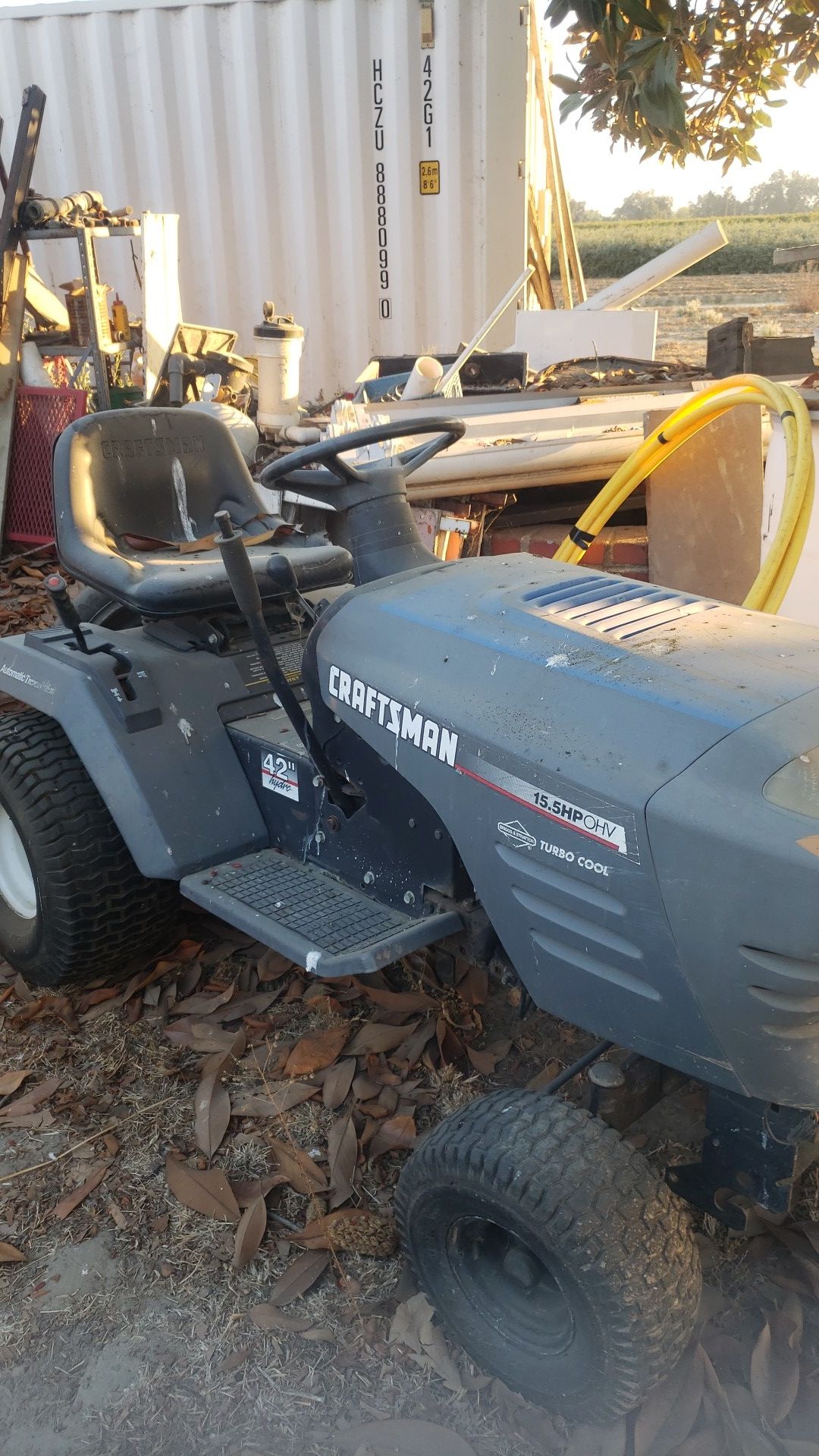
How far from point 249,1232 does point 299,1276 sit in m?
0.13

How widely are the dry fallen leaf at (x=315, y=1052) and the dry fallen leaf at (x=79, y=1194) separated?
44 centimetres

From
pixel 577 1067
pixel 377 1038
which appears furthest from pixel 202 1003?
pixel 577 1067

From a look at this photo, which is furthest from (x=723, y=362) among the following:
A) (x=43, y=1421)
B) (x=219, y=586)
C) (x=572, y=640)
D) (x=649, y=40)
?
(x=43, y=1421)

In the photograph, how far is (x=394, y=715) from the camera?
188 cm

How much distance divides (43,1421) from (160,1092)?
76 centimetres

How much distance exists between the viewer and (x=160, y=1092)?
2.49 metres

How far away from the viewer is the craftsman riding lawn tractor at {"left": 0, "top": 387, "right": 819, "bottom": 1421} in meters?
1.46

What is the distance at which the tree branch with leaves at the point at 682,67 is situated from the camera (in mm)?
2299

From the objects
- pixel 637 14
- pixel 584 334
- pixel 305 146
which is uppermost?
pixel 305 146

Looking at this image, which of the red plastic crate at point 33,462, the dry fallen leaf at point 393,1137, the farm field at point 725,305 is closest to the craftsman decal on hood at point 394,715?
the dry fallen leaf at point 393,1137

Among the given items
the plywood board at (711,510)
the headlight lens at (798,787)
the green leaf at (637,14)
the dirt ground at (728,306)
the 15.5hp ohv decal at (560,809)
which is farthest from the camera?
the dirt ground at (728,306)

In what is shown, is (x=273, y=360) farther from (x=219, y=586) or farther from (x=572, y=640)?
(x=572, y=640)

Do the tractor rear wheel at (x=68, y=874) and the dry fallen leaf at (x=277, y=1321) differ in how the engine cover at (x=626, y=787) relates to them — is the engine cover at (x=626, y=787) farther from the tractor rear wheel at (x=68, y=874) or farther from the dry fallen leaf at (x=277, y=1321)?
the tractor rear wheel at (x=68, y=874)

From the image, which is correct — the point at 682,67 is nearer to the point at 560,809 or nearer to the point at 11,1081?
the point at 560,809
